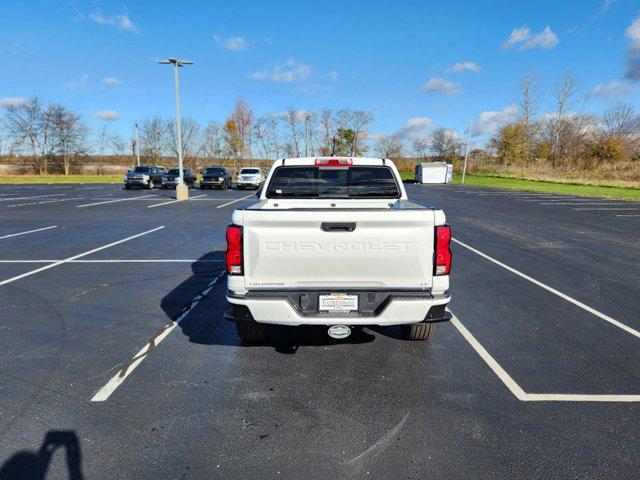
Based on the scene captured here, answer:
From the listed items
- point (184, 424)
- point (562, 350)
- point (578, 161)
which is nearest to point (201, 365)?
point (184, 424)

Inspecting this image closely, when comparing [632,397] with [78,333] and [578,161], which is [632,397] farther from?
[578,161]

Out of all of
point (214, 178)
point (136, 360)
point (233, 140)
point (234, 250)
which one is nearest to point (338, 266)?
point (234, 250)

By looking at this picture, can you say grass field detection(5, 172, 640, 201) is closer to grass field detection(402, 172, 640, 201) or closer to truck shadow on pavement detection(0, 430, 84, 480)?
grass field detection(402, 172, 640, 201)

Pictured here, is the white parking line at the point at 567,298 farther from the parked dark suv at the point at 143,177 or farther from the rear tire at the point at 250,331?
the parked dark suv at the point at 143,177

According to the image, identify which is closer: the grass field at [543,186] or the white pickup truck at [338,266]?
the white pickup truck at [338,266]

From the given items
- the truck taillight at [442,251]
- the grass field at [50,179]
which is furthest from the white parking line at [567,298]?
the grass field at [50,179]

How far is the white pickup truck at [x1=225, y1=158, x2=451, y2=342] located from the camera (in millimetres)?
3109

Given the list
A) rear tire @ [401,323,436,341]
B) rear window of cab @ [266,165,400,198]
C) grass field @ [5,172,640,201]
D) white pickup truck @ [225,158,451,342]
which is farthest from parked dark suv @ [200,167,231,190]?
white pickup truck @ [225,158,451,342]

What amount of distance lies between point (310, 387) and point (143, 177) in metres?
32.1

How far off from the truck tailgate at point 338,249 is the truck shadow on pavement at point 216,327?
0.93 m

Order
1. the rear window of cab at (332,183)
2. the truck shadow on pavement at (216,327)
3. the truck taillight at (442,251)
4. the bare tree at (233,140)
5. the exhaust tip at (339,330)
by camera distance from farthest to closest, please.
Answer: the bare tree at (233,140), the rear window of cab at (332,183), the truck shadow on pavement at (216,327), the exhaust tip at (339,330), the truck taillight at (442,251)

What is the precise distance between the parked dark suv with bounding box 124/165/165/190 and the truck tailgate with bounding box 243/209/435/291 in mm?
31631

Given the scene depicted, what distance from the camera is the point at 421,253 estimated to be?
125 inches

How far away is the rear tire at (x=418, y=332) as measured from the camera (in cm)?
407
